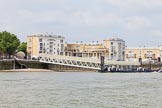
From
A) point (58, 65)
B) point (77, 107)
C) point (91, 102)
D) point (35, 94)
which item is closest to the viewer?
point (77, 107)

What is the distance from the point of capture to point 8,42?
543ft

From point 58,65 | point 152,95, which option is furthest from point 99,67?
point 152,95

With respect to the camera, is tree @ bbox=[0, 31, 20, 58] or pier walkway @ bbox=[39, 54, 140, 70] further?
tree @ bbox=[0, 31, 20, 58]

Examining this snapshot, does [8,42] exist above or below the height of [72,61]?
above

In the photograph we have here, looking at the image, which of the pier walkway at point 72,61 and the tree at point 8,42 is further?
the tree at point 8,42

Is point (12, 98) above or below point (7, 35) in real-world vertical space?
below

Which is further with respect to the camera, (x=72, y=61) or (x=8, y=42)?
(x=8, y=42)

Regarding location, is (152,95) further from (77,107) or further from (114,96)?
(77,107)

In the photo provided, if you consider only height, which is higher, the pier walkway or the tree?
the tree

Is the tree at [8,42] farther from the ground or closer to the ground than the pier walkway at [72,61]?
farther from the ground

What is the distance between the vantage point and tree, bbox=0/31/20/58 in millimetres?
164625

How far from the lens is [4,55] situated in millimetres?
177875

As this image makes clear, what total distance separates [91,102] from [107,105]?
7.52 ft

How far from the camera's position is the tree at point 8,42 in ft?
540
